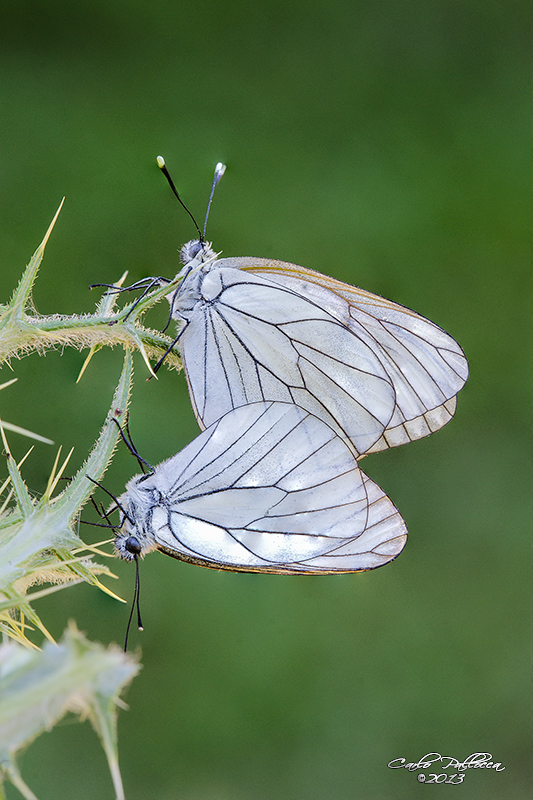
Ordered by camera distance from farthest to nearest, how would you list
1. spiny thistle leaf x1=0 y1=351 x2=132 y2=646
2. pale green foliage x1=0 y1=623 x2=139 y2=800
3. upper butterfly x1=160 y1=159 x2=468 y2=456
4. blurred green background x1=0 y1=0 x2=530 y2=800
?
1. blurred green background x1=0 y1=0 x2=530 y2=800
2. upper butterfly x1=160 y1=159 x2=468 y2=456
3. spiny thistle leaf x1=0 y1=351 x2=132 y2=646
4. pale green foliage x1=0 y1=623 x2=139 y2=800

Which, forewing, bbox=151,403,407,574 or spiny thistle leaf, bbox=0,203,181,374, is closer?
spiny thistle leaf, bbox=0,203,181,374

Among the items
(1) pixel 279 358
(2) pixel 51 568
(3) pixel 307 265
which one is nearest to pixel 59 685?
(2) pixel 51 568

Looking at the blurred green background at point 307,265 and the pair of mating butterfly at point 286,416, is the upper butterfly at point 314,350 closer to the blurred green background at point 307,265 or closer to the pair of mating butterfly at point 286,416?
the pair of mating butterfly at point 286,416

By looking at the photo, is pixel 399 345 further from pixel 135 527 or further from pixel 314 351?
pixel 135 527

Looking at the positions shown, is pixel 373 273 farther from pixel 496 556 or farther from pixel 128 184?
pixel 496 556

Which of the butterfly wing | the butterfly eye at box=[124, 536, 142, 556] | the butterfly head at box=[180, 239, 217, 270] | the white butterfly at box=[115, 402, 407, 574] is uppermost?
the butterfly head at box=[180, 239, 217, 270]

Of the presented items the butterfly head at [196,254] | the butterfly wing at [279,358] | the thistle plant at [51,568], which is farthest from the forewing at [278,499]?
the butterfly head at [196,254]

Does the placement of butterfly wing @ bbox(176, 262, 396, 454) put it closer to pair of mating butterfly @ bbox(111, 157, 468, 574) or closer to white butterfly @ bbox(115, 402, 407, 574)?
pair of mating butterfly @ bbox(111, 157, 468, 574)

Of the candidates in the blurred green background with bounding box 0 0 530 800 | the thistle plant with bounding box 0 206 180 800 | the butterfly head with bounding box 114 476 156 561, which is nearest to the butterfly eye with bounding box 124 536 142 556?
the butterfly head with bounding box 114 476 156 561
